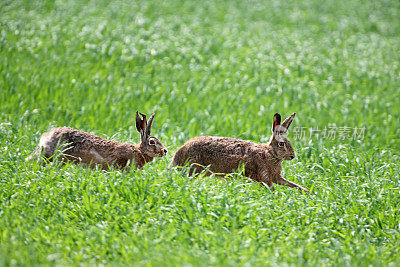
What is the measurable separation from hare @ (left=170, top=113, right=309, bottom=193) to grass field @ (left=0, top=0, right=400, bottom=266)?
0.67 feet

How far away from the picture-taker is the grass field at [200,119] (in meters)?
4.82

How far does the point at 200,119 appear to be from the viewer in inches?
363

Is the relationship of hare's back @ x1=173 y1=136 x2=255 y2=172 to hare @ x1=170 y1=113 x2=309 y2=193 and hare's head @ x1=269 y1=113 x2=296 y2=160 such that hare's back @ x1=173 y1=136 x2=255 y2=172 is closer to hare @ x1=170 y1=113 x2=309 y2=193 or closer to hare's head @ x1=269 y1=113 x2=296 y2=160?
hare @ x1=170 y1=113 x2=309 y2=193

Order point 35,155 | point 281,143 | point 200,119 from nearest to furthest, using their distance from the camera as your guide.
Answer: point 281,143 < point 35,155 < point 200,119

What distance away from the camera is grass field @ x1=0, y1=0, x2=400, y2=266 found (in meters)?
4.82

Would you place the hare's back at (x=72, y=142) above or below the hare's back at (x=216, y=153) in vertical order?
above

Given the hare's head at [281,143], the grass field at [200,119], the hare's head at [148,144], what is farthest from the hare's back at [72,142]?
the hare's head at [281,143]

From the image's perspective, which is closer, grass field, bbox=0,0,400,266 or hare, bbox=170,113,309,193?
grass field, bbox=0,0,400,266

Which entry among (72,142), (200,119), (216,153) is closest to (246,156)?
(216,153)

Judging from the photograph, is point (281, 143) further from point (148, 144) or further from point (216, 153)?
point (148, 144)

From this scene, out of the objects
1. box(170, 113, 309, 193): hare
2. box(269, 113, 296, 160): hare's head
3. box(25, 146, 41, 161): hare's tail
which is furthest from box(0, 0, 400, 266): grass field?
box(269, 113, 296, 160): hare's head

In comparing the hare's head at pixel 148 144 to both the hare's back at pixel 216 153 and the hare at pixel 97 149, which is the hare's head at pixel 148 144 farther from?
A: the hare's back at pixel 216 153

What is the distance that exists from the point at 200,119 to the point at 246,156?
336cm

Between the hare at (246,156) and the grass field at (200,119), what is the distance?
0.67ft
